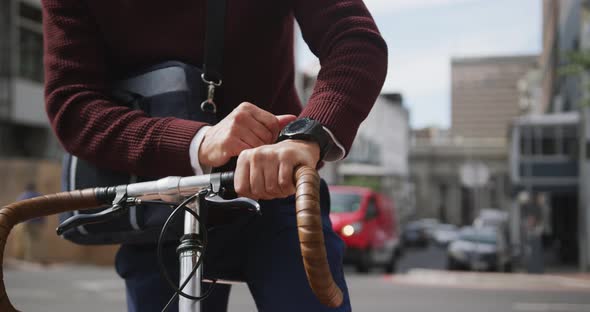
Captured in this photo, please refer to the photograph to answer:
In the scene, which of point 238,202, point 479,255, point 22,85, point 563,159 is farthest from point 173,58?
point 563,159

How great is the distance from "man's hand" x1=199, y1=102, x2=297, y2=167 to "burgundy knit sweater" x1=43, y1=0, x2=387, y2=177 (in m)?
0.13

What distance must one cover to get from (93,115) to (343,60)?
0.56m

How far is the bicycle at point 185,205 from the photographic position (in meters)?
1.11

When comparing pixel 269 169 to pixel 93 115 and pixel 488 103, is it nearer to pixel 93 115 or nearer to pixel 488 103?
pixel 93 115

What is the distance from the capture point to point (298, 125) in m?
1.40

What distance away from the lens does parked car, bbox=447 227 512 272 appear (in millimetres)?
23094

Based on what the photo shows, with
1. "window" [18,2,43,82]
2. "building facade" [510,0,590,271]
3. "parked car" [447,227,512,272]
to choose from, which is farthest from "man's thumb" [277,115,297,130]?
"building facade" [510,0,590,271]

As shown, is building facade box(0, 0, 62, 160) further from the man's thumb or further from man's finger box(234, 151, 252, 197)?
man's finger box(234, 151, 252, 197)

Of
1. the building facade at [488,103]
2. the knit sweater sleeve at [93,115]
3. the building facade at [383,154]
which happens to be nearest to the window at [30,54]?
the knit sweater sleeve at [93,115]

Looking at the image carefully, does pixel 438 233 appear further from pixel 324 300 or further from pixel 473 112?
pixel 473 112

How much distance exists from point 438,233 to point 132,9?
198ft

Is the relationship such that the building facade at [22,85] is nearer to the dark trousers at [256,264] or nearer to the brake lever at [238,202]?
the dark trousers at [256,264]

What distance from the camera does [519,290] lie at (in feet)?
41.4

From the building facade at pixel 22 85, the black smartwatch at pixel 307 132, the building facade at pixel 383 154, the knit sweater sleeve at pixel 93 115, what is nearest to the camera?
the black smartwatch at pixel 307 132
